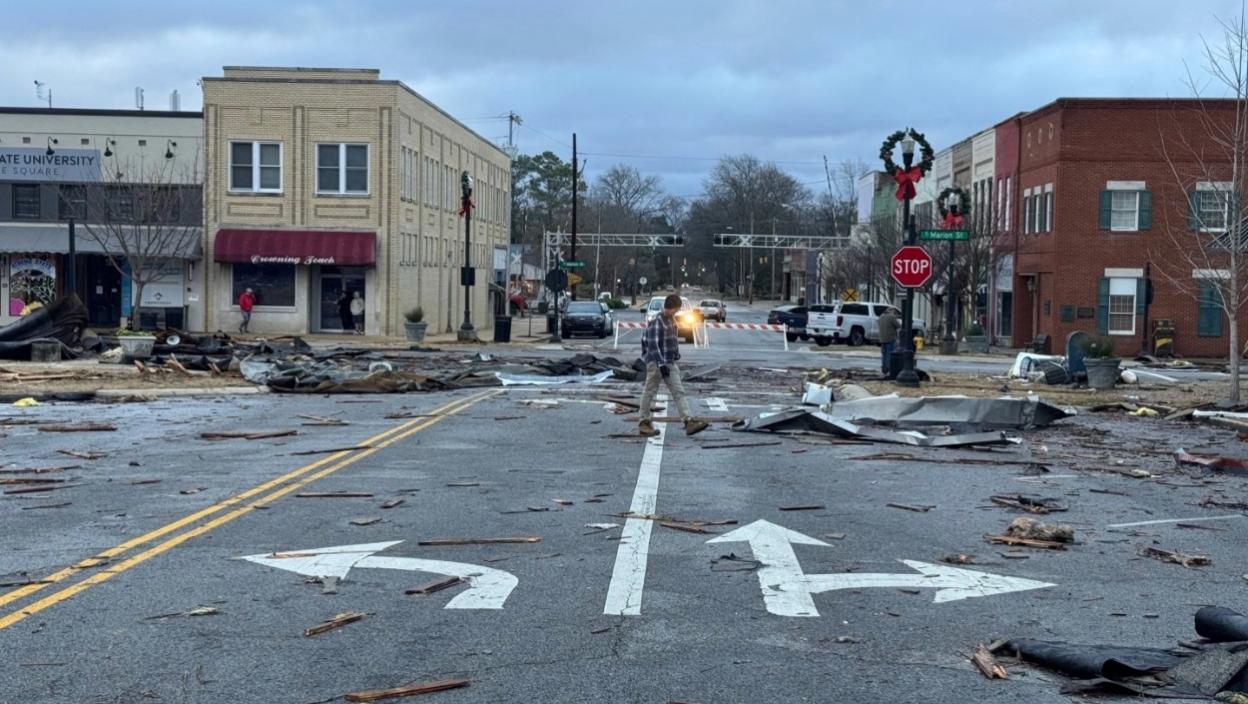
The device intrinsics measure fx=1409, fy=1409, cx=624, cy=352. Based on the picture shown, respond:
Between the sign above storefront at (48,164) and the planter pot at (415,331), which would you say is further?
the sign above storefront at (48,164)

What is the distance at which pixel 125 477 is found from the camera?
1402 centimetres

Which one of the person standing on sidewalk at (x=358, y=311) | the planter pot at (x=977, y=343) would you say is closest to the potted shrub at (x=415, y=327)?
the person standing on sidewalk at (x=358, y=311)

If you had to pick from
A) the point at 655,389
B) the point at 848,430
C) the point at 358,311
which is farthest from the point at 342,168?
the point at 848,430

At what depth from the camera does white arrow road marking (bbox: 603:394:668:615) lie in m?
8.44

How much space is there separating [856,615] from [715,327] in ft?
177

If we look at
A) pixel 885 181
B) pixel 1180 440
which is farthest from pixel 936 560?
pixel 885 181

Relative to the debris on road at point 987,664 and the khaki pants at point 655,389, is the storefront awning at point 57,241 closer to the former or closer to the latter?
the khaki pants at point 655,389

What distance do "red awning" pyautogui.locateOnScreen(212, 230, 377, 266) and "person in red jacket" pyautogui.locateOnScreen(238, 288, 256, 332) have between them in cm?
135

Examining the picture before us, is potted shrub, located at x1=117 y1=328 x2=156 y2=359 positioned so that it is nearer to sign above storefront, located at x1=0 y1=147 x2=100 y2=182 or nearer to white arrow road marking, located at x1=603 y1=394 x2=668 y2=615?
white arrow road marking, located at x1=603 y1=394 x2=668 y2=615

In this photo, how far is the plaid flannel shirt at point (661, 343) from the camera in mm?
18766

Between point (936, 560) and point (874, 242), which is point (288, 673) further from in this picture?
point (874, 242)

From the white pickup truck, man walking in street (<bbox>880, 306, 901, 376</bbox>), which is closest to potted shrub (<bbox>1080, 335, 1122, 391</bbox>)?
man walking in street (<bbox>880, 306, 901, 376</bbox>)

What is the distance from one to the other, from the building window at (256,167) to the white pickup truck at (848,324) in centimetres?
2206

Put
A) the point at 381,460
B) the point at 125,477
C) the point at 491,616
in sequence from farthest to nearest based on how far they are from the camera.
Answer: the point at 381,460, the point at 125,477, the point at 491,616
